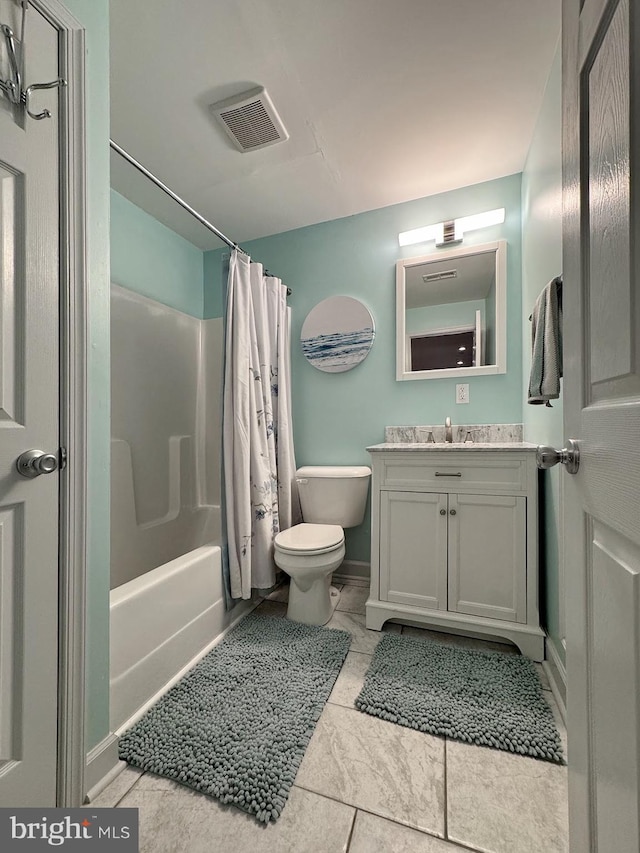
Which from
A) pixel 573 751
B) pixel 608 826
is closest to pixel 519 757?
pixel 573 751

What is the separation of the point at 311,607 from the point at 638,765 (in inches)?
55.5

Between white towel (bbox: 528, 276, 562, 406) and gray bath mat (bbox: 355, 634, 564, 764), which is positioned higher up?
white towel (bbox: 528, 276, 562, 406)

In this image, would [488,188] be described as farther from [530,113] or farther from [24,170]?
[24,170]

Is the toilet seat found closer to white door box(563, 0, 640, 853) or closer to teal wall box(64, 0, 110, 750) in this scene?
teal wall box(64, 0, 110, 750)

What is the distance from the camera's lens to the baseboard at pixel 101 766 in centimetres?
87

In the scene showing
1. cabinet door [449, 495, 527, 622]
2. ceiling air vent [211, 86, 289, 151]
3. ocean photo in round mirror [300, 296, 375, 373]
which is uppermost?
ceiling air vent [211, 86, 289, 151]

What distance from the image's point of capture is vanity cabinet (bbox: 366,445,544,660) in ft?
4.70

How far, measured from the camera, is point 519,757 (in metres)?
0.97

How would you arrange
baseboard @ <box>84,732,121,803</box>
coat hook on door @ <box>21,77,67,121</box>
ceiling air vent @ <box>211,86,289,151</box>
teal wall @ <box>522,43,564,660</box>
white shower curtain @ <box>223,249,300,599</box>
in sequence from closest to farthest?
coat hook on door @ <box>21,77,67,121</box> → baseboard @ <box>84,732,121,803</box> → teal wall @ <box>522,43,564,660</box> → ceiling air vent @ <box>211,86,289,151</box> → white shower curtain @ <box>223,249,300,599</box>

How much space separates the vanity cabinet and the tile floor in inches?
18.6

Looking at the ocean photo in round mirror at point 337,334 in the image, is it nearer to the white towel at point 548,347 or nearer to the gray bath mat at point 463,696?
the white towel at point 548,347

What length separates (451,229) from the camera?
6.48 feet

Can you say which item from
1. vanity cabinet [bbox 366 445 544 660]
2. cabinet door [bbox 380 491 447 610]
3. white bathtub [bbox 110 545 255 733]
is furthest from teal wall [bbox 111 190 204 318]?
cabinet door [bbox 380 491 447 610]

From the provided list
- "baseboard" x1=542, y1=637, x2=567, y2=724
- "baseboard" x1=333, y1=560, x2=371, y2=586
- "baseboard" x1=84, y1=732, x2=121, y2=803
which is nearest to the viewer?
"baseboard" x1=84, y1=732, x2=121, y2=803
